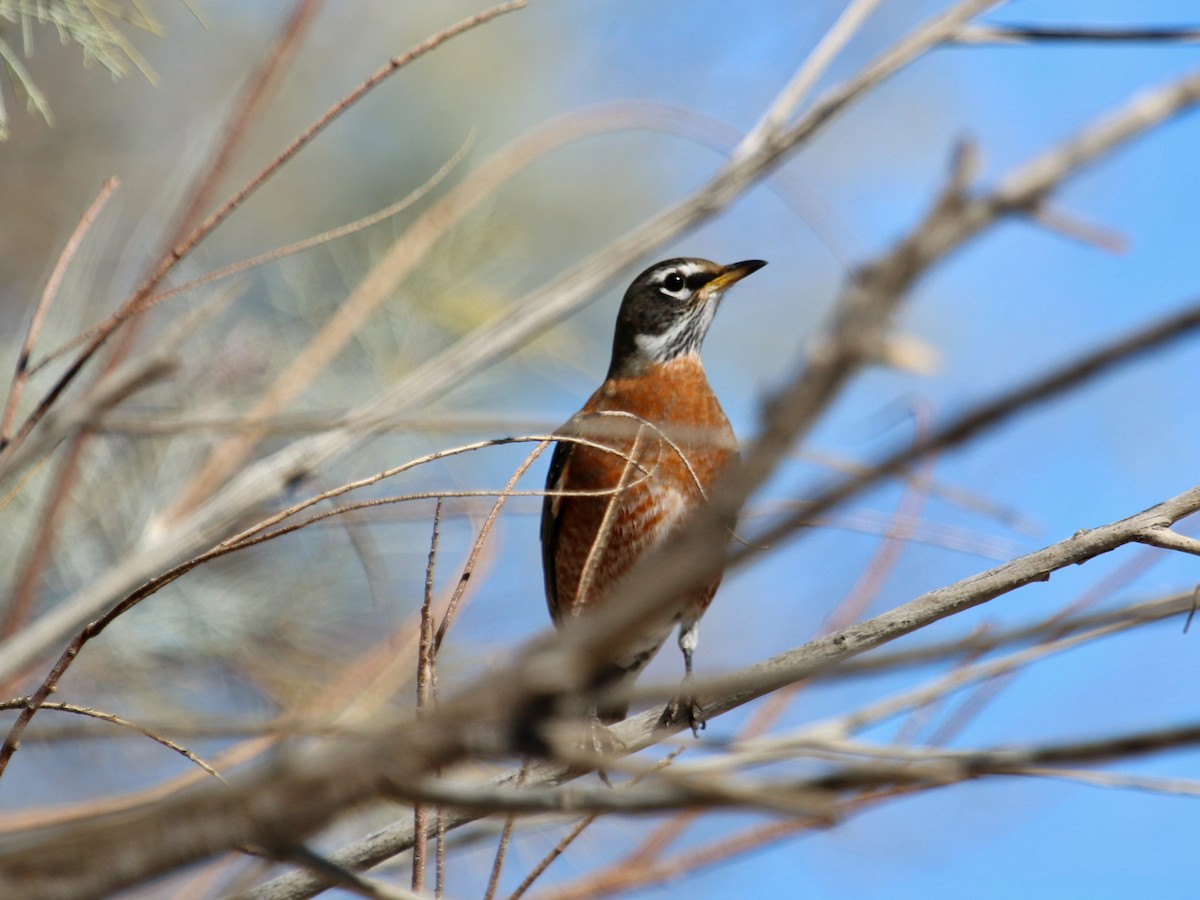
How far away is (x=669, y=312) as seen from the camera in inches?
169

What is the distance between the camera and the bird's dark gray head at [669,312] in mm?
4230


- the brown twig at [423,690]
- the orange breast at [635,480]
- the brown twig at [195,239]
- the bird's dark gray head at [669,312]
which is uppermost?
the bird's dark gray head at [669,312]

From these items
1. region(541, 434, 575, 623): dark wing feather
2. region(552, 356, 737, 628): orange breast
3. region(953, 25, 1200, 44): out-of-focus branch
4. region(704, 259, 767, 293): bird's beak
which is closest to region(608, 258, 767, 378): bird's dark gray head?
region(704, 259, 767, 293): bird's beak

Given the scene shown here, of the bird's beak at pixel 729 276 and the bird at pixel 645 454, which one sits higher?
the bird's beak at pixel 729 276

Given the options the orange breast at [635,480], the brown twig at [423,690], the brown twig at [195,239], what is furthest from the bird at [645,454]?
the brown twig at [423,690]

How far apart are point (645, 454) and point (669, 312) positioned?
1291 mm

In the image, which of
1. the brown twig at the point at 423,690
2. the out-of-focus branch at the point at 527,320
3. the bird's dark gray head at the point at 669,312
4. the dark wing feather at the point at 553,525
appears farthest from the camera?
the bird's dark gray head at the point at 669,312

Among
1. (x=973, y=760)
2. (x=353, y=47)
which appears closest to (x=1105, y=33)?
(x=973, y=760)

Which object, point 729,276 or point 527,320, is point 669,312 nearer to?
point 729,276

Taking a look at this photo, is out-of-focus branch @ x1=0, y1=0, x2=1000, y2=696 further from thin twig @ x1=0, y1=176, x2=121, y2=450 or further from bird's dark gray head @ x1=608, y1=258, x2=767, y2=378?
bird's dark gray head @ x1=608, y1=258, x2=767, y2=378

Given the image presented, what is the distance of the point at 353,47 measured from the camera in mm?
5258

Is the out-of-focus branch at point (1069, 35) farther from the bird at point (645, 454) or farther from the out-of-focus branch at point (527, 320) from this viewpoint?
the bird at point (645, 454)

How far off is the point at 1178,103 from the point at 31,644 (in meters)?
1.61

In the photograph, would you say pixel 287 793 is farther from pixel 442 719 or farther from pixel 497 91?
pixel 497 91
